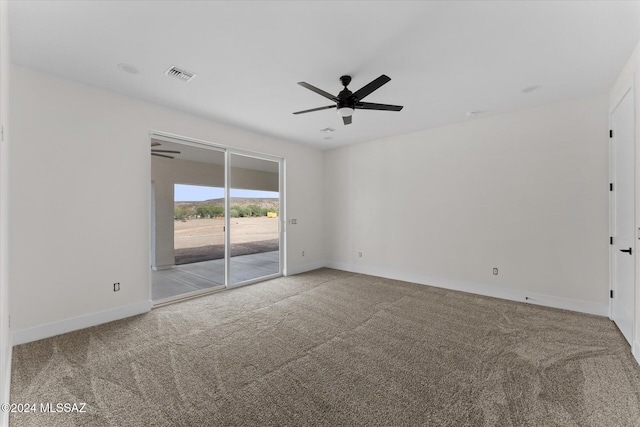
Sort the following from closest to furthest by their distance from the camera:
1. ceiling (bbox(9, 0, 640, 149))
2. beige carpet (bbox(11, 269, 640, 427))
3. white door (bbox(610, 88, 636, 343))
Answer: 1. beige carpet (bbox(11, 269, 640, 427))
2. ceiling (bbox(9, 0, 640, 149))
3. white door (bbox(610, 88, 636, 343))

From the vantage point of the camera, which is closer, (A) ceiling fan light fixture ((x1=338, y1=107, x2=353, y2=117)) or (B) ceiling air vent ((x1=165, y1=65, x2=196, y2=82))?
(B) ceiling air vent ((x1=165, y1=65, x2=196, y2=82))

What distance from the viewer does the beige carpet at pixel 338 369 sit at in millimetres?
1781

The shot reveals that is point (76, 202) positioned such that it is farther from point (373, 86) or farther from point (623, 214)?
point (623, 214)

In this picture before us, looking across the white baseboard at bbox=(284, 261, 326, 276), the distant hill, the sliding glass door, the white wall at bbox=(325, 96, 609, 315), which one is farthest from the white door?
the distant hill

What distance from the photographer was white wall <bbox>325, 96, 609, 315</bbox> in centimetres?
351

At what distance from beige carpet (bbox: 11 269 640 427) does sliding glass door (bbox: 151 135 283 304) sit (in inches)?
85.9

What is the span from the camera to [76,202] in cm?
306

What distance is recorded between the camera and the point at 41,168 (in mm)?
2836

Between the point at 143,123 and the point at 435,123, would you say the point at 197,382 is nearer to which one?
the point at 143,123

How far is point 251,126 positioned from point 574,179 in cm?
489

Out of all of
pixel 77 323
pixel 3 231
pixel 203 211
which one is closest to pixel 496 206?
pixel 3 231

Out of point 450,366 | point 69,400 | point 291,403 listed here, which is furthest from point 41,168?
point 450,366

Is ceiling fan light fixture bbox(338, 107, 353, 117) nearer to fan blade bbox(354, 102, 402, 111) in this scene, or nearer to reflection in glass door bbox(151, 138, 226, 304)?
fan blade bbox(354, 102, 402, 111)

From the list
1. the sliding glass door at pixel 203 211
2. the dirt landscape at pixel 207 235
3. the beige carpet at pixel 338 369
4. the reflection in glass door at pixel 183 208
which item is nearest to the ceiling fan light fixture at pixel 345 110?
the beige carpet at pixel 338 369
